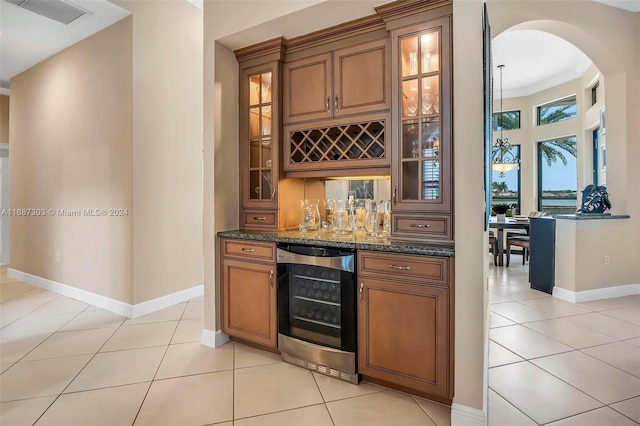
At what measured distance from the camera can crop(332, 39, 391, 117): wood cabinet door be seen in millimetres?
2533

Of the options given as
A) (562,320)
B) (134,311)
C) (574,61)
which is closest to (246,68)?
(134,311)

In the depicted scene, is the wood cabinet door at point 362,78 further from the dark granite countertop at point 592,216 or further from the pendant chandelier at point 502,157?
the pendant chandelier at point 502,157

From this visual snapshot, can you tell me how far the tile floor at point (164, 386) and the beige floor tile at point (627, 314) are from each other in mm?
2910

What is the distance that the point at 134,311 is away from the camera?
3660mm

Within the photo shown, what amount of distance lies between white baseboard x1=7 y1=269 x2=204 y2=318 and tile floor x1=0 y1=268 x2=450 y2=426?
313mm

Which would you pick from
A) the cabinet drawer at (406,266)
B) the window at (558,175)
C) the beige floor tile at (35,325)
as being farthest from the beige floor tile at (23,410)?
the window at (558,175)

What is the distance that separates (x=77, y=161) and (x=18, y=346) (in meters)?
2.24

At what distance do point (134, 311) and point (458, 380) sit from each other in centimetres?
325

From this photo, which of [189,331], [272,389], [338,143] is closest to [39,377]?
[189,331]

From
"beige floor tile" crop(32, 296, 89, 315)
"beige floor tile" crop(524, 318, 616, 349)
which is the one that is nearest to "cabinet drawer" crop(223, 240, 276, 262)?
"beige floor tile" crop(32, 296, 89, 315)

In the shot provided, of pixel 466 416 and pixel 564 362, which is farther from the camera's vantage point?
pixel 564 362

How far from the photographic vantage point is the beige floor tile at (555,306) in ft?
12.6

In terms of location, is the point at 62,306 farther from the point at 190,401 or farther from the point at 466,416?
the point at 466,416

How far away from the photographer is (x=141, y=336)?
320cm
